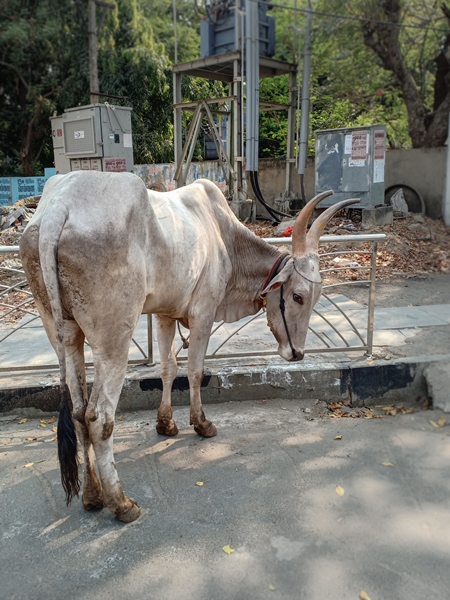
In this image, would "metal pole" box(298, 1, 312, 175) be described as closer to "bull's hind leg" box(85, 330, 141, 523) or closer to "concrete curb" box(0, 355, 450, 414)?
"concrete curb" box(0, 355, 450, 414)

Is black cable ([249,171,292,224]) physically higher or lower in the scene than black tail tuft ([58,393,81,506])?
higher

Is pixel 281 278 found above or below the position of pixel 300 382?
above

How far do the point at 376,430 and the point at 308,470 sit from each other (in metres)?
0.87

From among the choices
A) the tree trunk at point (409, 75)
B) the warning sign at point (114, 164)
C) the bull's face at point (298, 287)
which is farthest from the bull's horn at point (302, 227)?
the tree trunk at point (409, 75)

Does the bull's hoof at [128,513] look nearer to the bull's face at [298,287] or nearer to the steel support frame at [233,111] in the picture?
the bull's face at [298,287]

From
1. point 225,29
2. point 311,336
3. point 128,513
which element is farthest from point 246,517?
point 225,29

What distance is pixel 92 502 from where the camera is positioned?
10.3ft

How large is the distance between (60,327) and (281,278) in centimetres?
162

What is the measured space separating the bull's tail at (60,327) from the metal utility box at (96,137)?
27.4 feet

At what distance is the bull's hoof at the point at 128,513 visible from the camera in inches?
119

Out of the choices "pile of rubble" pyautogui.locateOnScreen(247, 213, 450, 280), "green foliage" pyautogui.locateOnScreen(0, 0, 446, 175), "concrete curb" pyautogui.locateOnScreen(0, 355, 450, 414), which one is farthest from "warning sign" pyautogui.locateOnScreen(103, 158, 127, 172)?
"green foliage" pyautogui.locateOnScreen(0, 0, 446, 175)

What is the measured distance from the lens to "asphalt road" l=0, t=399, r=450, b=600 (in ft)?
8.43

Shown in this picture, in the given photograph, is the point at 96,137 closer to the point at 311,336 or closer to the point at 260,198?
the point at 260,198

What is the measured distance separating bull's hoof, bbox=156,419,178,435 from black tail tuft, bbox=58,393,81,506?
1178 millimetres
